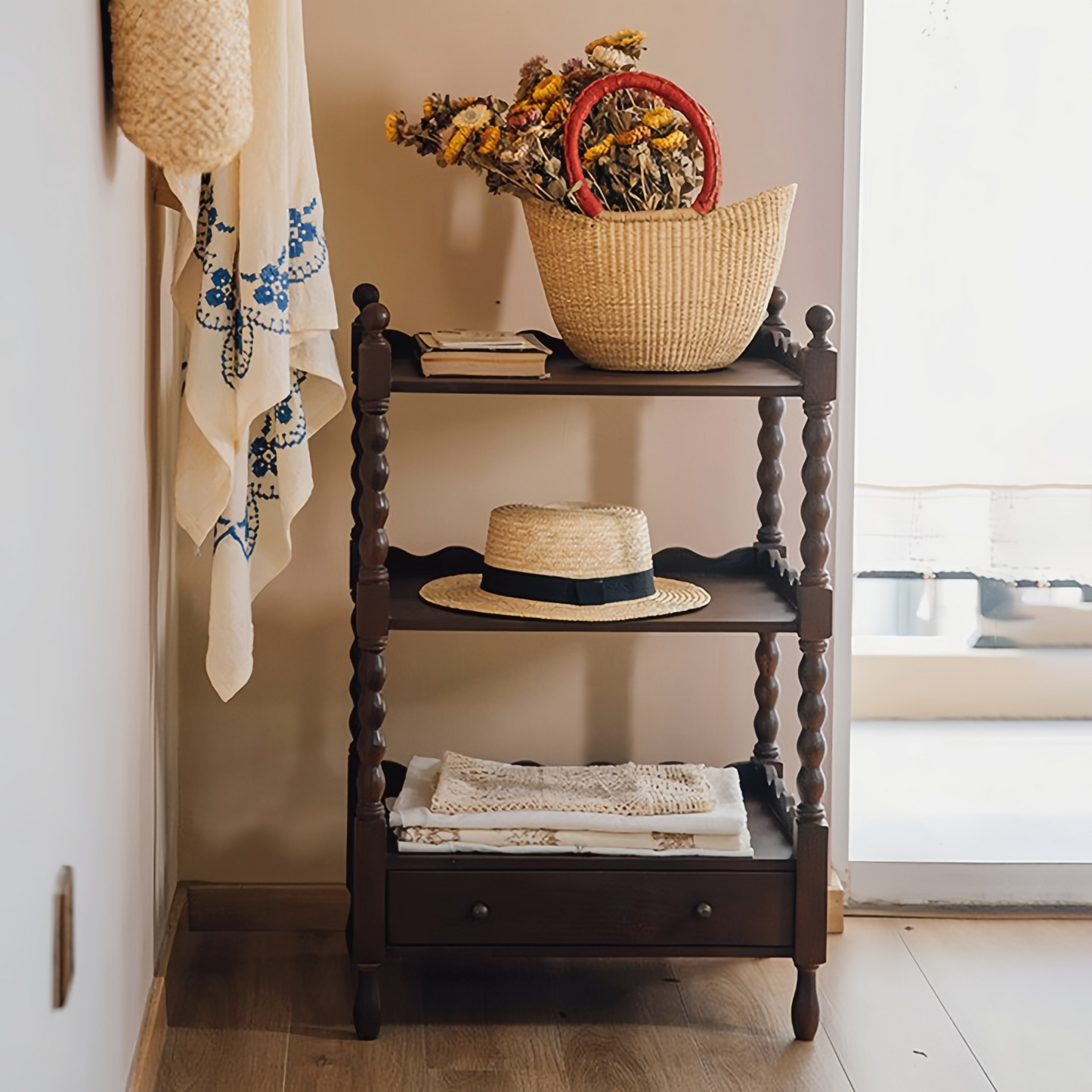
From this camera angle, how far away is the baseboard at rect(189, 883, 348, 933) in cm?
242

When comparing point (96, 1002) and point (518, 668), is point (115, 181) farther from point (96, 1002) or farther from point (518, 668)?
point (518, 668)

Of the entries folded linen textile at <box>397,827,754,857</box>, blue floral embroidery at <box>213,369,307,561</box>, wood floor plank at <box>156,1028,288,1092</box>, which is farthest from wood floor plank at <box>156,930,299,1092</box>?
blue floral embroidery at <box>213,369,307,561</box>

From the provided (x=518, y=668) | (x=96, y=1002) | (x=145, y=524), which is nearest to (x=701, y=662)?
(x=518, y=668)

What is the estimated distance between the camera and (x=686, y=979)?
88.7 inches

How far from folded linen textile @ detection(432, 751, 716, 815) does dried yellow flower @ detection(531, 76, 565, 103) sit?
3.17 ft

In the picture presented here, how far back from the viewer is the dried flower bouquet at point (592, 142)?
190 cm

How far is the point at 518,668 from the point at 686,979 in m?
0.56

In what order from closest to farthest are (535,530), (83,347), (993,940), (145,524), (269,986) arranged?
(83,347) < (145,524) < (535,530) < (269,986) < (993,940)

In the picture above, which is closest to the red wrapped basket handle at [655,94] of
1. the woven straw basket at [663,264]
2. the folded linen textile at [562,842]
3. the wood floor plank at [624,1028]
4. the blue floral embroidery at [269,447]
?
the woven straw basket at [663,264]

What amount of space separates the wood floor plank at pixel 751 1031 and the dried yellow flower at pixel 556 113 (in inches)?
50.9

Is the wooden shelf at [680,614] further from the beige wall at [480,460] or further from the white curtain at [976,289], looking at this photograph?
the white curtain at [976,289]

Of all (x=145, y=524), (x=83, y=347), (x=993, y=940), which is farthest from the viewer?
(x=993, y=940)

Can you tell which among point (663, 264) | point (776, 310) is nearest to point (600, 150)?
point (663, 264)

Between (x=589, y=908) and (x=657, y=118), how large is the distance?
1.08 metres
